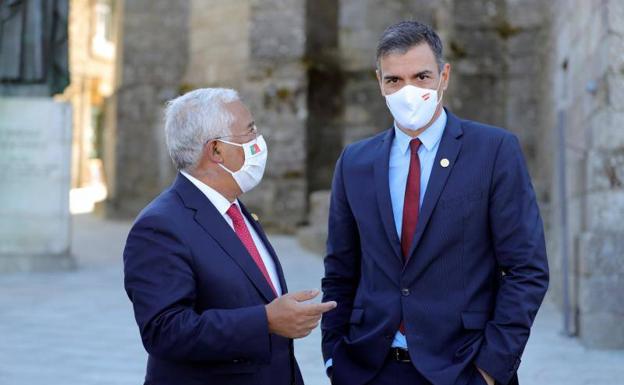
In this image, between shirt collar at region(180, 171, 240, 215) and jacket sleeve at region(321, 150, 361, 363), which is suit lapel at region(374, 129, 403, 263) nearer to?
jacket sleeve at region(321, 150, 361, 363)

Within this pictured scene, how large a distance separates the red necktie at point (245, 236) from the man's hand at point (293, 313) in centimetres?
19

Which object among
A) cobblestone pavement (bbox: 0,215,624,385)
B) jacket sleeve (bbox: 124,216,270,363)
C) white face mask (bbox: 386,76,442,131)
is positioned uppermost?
white face mask (bbox: 386,76,442,131)

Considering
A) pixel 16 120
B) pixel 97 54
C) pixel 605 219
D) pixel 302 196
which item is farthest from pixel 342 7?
pixel 97 54

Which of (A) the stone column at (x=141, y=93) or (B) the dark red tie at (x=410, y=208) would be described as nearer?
(B) the dark red tie at (x=410, y=208)

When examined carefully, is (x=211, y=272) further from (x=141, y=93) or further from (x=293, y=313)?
(x=141, y=93)

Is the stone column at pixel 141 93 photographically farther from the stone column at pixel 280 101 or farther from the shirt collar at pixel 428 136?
the shirt collar at pixel 428 136

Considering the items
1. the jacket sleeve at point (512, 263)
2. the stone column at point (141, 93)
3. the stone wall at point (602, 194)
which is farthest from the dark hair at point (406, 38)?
the stone column at point (141, 93)

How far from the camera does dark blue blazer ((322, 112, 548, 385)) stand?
2.08m

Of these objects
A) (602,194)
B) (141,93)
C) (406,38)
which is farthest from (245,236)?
(141,93)

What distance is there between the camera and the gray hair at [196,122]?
215cm

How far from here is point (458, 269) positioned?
215 cm

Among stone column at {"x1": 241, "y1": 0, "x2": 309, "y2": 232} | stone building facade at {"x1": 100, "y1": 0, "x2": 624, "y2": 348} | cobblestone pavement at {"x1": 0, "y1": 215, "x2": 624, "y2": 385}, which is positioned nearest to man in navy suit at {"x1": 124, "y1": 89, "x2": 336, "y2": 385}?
cobblestone pavement at {"x1": 0, "y1": 215, "x2": 624, "y2": 385}

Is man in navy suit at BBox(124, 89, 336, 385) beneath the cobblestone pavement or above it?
above

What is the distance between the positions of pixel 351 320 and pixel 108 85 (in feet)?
100
